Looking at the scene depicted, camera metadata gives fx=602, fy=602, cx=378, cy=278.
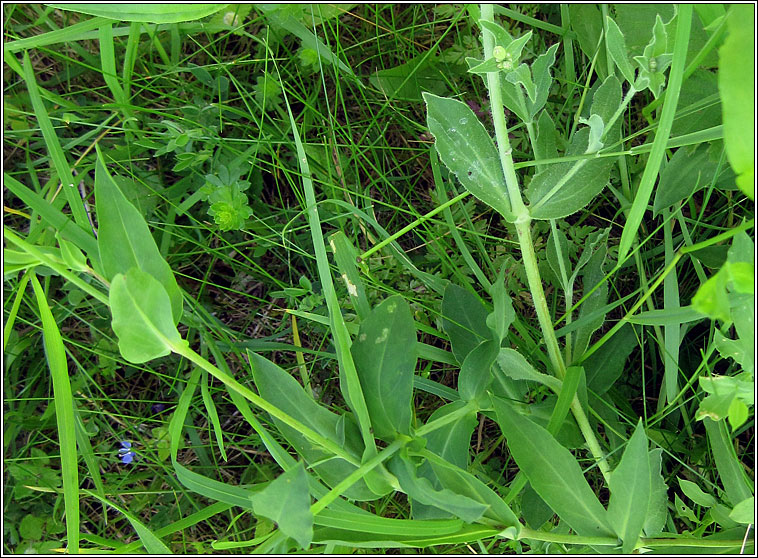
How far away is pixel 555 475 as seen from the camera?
1.13 metres

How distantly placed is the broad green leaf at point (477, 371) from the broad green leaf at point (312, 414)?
249 millimetres

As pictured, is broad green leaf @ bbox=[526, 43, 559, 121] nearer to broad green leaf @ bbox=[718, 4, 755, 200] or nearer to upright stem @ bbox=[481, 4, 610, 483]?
upright stem @ bbox=[481, 4, 610, 483]

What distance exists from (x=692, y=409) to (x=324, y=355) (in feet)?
3.20

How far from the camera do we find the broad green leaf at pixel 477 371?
1.20 metres

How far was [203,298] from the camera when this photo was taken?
186 cm

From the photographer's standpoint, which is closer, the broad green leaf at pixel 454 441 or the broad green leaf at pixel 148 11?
the broad green leaf at pixel 148 11

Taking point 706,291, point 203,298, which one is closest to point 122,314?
point 706,291

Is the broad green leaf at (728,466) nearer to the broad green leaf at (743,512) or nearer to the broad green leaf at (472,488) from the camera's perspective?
the broad green leaf at (743,512)

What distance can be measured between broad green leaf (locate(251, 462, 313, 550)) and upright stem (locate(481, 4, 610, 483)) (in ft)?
2.07

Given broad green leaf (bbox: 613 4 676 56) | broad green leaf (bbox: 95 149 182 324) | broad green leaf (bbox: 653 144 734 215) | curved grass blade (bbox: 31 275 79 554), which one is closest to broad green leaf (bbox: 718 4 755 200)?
broad green leaf (bbox: 613 4 676 56)

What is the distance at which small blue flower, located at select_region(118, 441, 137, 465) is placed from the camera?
1.79m

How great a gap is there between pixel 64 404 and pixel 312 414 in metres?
0.51

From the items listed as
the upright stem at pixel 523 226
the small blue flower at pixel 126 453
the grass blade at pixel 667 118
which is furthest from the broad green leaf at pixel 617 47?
the small blue flower at pixel 126 453

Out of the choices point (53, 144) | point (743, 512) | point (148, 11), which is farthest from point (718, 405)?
point (53, 144)
